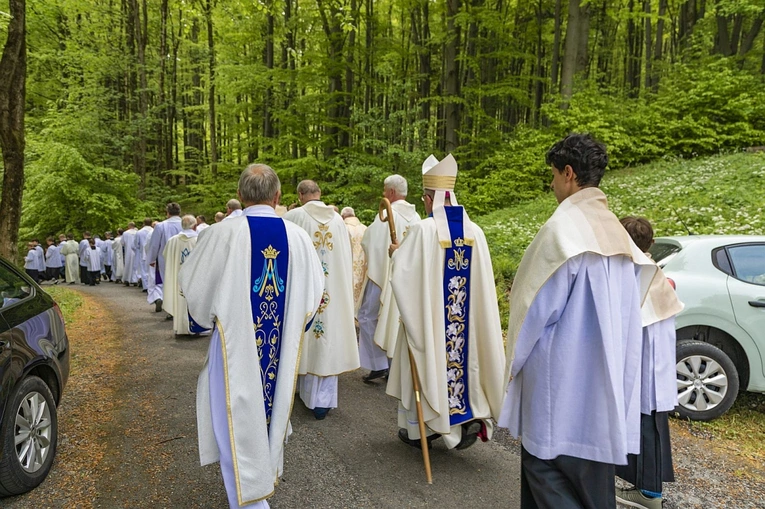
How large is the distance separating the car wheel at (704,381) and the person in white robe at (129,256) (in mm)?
16417

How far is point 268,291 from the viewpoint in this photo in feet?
11.1

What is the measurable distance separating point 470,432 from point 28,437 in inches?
130

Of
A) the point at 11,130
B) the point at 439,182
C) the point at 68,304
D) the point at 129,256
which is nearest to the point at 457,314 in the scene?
the point at 439,182

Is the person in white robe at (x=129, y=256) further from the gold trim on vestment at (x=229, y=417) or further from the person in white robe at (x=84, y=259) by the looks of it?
the gold trim on vestment at (x=229, y=417)

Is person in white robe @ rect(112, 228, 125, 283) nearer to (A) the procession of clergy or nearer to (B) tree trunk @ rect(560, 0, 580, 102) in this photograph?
(A) the procession of clergy

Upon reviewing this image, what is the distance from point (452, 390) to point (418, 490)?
30.4 inches

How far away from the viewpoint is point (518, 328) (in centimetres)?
257

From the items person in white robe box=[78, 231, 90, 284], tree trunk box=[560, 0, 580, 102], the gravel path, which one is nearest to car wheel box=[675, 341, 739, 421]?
the gravel path

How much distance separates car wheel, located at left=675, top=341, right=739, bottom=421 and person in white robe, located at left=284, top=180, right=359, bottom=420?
339cm

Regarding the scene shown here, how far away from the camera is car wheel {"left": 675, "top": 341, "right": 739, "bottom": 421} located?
506 centimetres

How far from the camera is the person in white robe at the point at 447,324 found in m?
3.84

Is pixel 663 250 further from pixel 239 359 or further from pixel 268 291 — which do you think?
pixel 239 359

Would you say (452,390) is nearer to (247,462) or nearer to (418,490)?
(418,490)

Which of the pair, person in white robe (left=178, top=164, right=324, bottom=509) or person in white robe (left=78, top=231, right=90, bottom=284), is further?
person in white robe (left=78, top=231, right=90, bottom=284)
